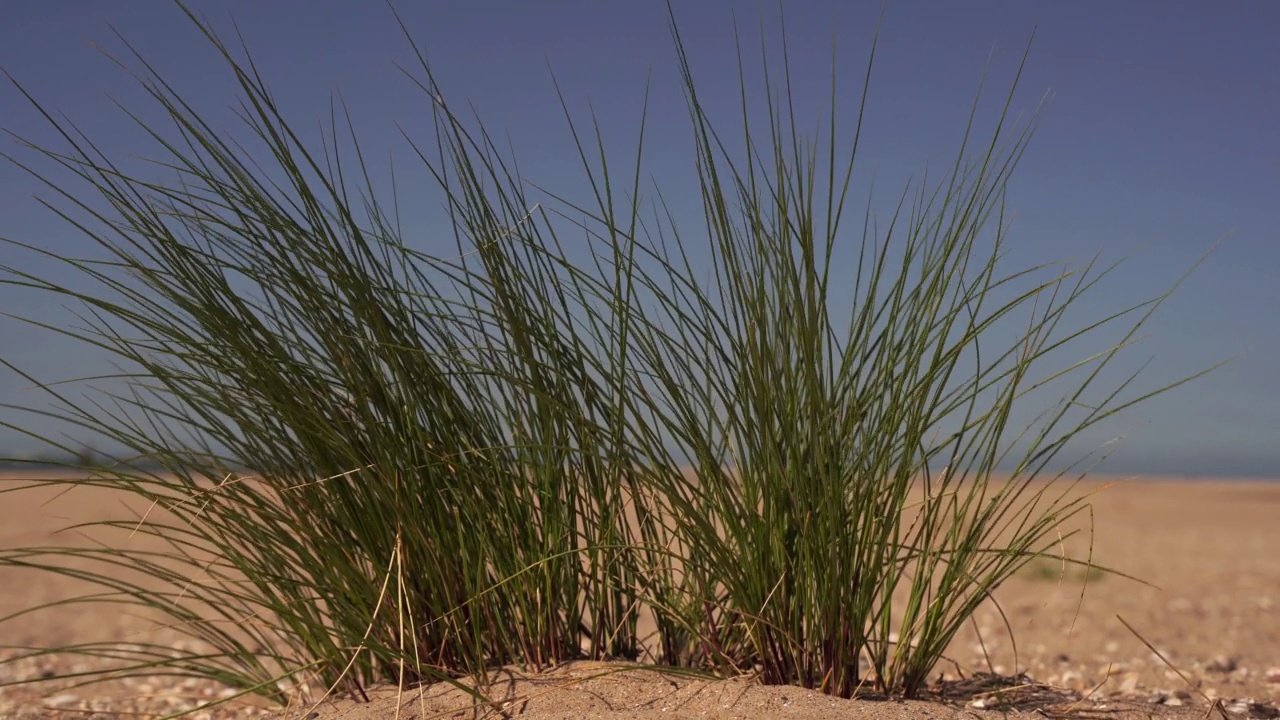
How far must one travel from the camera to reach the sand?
2070 mm

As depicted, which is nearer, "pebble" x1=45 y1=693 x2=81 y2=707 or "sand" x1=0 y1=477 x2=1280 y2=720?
"sand" x1=0 y1=477 x2=1280 y2=720

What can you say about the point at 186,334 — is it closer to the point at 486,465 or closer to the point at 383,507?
the point at 383,507

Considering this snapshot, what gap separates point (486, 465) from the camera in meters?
2.20

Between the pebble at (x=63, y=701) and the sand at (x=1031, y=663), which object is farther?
the pebble at (x=63, y=701)

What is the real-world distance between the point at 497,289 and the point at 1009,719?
134 centimetres

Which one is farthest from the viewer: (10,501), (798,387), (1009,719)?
(10,501)

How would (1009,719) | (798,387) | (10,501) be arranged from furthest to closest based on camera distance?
(10,501), (1009,719), (798,387)

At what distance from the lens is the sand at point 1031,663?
207 cm

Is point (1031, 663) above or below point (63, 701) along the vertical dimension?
below

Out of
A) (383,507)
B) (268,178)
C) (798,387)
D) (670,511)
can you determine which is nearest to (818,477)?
(798,387)

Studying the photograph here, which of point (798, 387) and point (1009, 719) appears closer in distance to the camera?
point (798, 387)

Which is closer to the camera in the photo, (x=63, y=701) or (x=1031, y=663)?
(x=63, y=701)

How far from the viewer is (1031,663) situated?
4.10 m

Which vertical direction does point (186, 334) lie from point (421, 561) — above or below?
above
